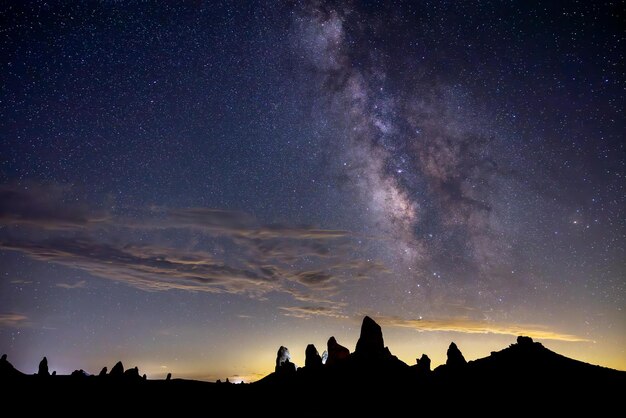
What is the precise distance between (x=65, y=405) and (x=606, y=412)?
61.7 meters

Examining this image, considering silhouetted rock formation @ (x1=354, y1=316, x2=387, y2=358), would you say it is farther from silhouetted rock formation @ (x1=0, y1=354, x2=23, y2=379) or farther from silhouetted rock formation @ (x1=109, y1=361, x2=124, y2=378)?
silhouetted rock formation @ (x1=0, y1=354, x2=23, y2=379)

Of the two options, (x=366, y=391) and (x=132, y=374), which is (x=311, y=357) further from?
(x=132, y=374)

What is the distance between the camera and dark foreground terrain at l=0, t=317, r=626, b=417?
38938 millimetres

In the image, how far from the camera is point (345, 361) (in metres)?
65.1

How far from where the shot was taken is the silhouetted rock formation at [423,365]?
59.6 meters

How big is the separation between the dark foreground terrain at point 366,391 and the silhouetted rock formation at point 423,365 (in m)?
0.60

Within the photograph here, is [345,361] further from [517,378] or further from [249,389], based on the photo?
[517,378]

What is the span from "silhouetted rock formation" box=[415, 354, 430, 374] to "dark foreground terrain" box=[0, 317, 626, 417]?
599 mm

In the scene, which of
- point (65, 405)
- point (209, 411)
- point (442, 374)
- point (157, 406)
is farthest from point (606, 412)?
point (65, 405)

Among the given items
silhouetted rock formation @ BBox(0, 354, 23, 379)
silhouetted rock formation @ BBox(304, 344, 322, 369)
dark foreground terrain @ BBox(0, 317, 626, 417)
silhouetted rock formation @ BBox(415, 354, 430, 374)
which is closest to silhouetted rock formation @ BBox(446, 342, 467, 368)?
dark foreground terrain @ BBox(0, 317, 626, 417)

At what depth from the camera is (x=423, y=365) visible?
6375cm

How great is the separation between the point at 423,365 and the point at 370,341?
10549 millimetres

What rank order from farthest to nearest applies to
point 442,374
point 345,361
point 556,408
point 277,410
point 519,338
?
point 345,361 → point 442,374 → point 519,338 → point 277,410 → point 556,408

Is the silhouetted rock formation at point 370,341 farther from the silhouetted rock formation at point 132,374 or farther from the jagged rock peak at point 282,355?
the silhouetted rock formation at point 132,374
